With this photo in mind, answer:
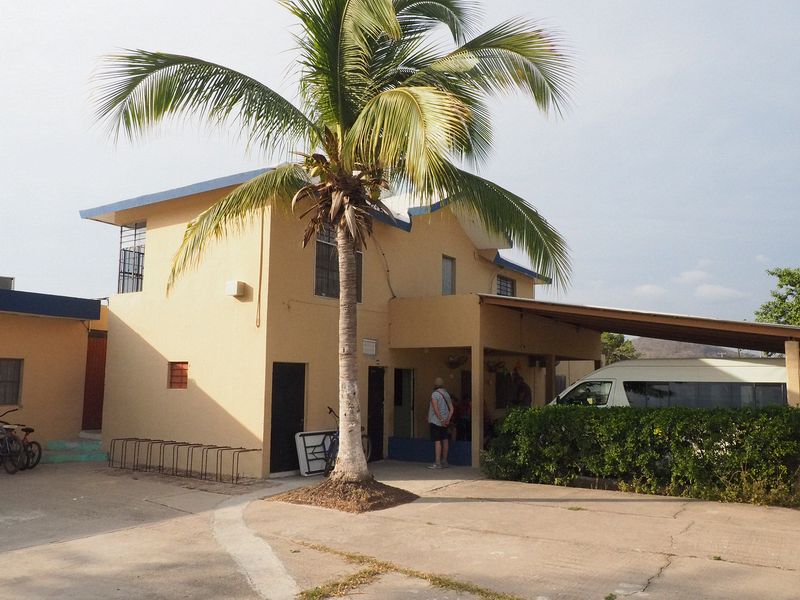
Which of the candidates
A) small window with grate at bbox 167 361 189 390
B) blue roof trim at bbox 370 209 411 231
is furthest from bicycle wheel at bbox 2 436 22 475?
blue roof trim at bbox 370 209 411 231

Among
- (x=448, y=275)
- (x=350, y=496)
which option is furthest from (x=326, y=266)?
(x=350, y=496)

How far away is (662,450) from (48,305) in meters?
12.3

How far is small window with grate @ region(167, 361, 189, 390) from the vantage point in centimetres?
1378

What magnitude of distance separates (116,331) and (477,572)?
36.1 feet

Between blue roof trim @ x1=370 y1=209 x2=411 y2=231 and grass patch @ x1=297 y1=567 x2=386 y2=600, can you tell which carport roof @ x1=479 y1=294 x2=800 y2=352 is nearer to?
blue roof trim @ x1=370 y1=209 x2=411 y2=231

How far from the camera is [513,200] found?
36.2 ft

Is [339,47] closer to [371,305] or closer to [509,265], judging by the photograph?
[371,305]

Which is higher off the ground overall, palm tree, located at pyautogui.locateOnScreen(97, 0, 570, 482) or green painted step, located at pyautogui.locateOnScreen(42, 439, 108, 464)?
palm tree, located at pyautogui.locateOnScreen(97, 0, 570, 482)

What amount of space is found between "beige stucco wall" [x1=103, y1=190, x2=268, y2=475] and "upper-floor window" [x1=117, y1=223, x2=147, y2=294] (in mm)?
282

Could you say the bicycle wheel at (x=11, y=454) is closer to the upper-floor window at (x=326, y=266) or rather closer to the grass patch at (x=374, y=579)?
the upper-floor window at (x=326, y=266)

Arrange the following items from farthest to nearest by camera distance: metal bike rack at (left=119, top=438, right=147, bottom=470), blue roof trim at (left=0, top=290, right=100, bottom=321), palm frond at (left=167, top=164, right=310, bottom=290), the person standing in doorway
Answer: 1. metal bike rack at (left=119, top=438, right=147, bottom=470)
2. blue roof trim at (left=0, top=290, right=100, bottom=321)
3. the person standing in doorway
4. palm frond at (left=167, top=164, right=310, bottom=290)

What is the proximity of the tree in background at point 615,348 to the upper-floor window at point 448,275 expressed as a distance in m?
19.0

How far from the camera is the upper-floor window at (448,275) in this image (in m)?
18.2

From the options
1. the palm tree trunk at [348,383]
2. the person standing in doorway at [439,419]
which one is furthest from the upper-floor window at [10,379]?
the person standing in doorway at [439,419]
